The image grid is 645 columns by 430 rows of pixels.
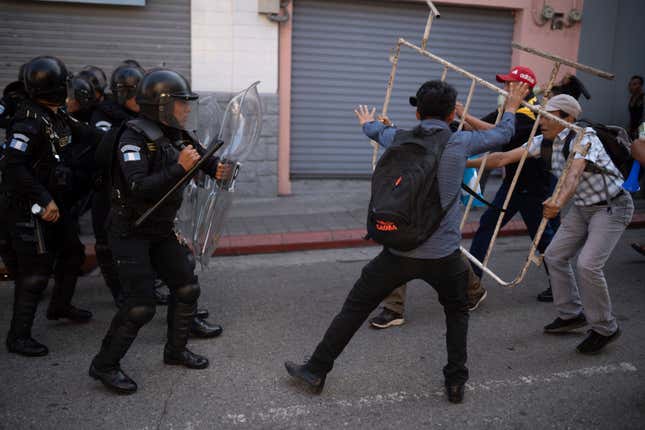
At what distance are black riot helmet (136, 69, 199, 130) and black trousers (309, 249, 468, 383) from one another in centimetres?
138

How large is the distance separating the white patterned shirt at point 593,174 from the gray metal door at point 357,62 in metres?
Answer: 5.59

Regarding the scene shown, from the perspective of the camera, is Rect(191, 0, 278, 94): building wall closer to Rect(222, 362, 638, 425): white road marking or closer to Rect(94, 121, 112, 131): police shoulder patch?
Rect(94, 121, 112, 131): police shoulder patch

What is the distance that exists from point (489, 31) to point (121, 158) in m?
7.89

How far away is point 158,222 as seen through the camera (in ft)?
11.7

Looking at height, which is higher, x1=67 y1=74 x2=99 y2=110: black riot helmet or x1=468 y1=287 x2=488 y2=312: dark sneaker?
x1=67 y1=74 x2=99 y2=110: black riot helmet

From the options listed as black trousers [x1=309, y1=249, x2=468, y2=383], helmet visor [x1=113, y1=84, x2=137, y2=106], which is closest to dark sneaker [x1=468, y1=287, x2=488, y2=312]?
black trousers [x1=309, y1=249, x2=468, y2=383]

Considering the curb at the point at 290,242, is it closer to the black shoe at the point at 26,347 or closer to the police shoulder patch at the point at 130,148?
the black shoe at the point at 26,347

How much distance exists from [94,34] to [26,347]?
5509mm

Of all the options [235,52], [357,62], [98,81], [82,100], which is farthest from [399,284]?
[357,62]

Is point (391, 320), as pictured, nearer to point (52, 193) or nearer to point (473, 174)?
point (473, 174)

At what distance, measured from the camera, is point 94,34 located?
8367mm

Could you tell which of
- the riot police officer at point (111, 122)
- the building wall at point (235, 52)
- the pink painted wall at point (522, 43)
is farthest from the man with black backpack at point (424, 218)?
the pink painted wall at point (522, 43)

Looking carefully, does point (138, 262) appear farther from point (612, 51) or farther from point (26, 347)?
point (612, 51)

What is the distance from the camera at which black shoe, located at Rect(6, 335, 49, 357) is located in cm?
406
